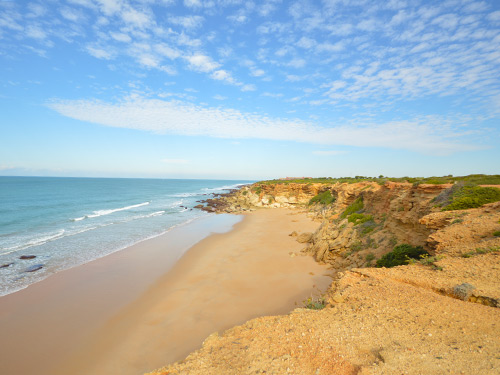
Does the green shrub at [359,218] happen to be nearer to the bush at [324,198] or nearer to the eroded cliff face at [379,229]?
the eroded cliff face at [379,229]

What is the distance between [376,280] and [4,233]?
36.8m

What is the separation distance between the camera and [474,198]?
11.5 metres

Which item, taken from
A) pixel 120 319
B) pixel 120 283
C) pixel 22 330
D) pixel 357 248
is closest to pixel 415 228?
pixel 357 248

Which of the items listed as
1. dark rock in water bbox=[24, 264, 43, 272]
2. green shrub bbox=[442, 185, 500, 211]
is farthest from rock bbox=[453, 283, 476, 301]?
dark rock in water bbox=[24, 264, 43, 272]

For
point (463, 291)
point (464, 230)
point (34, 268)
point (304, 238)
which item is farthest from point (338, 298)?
point (34, 268)

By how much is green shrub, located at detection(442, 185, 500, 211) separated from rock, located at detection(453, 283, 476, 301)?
20.7ft

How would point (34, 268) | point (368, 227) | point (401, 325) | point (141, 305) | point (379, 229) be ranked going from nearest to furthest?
point (401, 325) < point (141, 305) < point (379, 229) < point (34, 268) < point (368, 227)

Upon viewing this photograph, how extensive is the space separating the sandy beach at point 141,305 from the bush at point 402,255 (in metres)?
3.76

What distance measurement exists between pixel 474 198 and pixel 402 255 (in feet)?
14.8

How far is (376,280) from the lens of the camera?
329 inches

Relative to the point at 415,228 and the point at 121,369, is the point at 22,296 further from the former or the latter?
the point at 415,228

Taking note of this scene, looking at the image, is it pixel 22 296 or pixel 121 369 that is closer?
pixel 121 369

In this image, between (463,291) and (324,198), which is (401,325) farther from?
(324,198)

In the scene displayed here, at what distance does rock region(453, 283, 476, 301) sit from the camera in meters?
6.57
